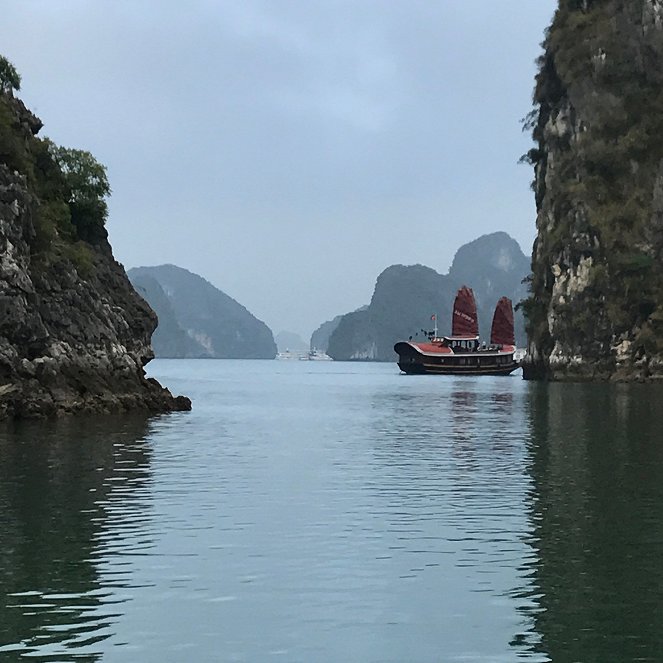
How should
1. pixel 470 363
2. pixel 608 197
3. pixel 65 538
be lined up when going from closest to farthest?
A: 1. pixel 65 538
2. pixel 608 197
3. pixel 470 363

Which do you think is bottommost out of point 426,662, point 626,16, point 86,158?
point 426,662

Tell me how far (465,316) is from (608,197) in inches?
2327

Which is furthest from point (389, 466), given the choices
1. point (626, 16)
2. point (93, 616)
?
point (626, 16)

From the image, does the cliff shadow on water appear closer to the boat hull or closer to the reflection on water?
the reflection on water

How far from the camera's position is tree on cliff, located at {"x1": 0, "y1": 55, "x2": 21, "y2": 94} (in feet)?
237

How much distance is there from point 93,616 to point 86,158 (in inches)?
2502

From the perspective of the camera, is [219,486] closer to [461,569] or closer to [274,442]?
[461,569]

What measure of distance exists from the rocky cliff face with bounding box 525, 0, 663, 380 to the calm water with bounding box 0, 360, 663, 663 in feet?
270

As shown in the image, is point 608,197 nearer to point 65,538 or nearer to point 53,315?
point 53,315

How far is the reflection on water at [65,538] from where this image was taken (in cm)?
1473

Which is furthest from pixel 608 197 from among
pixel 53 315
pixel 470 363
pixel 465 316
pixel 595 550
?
pixel 595 550

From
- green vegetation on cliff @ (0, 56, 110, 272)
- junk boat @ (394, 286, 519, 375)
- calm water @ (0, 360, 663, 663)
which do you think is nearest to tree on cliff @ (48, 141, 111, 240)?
green vegetation on cliff @ (0, 56, 110, 272)

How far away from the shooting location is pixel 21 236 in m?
56.1

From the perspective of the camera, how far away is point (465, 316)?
600 ft
